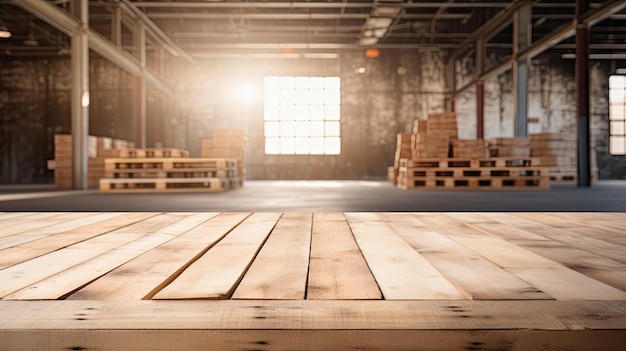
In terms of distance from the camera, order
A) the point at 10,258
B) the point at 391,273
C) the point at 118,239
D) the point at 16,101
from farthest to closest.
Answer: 1. the point at 16,101
2. the point at 118,239
3. the point at 10,258
4. the point at 391,273

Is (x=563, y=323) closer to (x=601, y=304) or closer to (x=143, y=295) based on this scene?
(x=601, y=304)

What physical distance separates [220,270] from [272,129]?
16162 mm

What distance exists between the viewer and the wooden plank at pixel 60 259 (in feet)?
5.12

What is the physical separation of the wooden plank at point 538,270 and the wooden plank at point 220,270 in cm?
102

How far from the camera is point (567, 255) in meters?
2.03

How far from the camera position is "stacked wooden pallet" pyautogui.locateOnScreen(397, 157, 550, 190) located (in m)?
9.95

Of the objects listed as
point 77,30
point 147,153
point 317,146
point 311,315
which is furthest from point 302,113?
point 311,315

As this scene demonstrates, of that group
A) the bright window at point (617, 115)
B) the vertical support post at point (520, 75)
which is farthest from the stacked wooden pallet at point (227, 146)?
the bright window at point (617, 115)

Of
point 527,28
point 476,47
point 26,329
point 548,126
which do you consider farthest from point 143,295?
point 548,126

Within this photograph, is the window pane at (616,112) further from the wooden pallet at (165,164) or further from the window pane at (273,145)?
the wooden pallet at (165,164)

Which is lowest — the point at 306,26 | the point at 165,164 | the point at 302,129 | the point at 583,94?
the point at 165,164

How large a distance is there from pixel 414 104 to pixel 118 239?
16242 millimetres

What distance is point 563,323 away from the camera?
44.6 inches

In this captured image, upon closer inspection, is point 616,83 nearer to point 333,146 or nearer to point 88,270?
point 333,146
